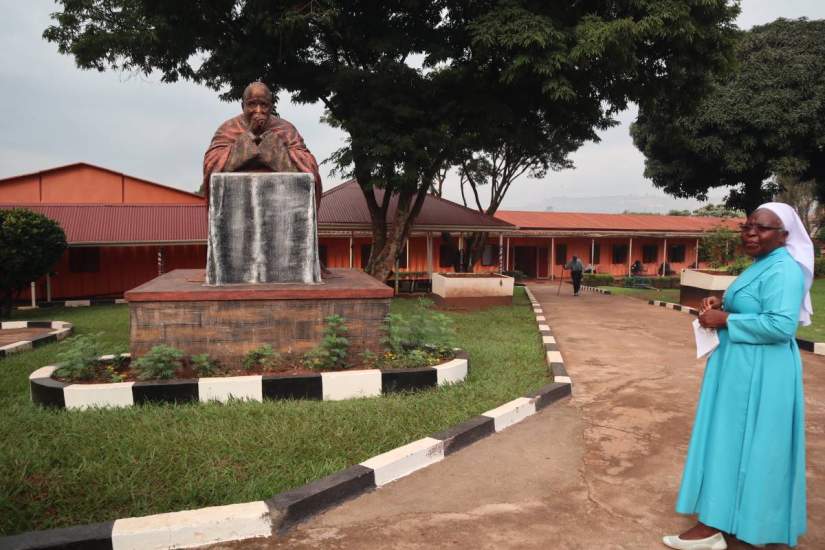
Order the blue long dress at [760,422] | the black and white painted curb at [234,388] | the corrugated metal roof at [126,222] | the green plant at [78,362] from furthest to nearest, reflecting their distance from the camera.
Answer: the corrugated metal roof at [126,222] < the green plant at [78,362] < the black and white painted curb at [234,388] < the blue long dress at [760,422]

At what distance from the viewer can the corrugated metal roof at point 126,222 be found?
15969 mm

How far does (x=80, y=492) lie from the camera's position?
282cm

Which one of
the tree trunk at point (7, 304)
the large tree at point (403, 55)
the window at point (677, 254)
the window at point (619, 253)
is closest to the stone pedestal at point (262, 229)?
the large tree at point (403, 55)

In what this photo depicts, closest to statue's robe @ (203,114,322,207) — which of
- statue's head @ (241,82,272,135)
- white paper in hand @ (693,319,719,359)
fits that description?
statue's head @ (241,82,272,135)

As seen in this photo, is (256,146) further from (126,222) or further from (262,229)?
(126,222)

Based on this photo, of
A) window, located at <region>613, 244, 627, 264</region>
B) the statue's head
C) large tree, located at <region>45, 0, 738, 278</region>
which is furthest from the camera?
window, located at <region>613, 244, 627, 264</region>

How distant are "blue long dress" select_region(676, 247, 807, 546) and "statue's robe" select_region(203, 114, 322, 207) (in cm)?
425

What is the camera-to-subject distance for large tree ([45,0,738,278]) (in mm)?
10133

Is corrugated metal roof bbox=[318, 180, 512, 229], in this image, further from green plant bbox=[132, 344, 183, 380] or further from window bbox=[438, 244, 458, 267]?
green plant bbox=[132, 344, 183, 380]

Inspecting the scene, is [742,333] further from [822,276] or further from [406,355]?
[822,276]

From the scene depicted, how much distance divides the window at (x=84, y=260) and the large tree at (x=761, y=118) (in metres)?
16.5

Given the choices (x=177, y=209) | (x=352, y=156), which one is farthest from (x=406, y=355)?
(x=177, y=209)

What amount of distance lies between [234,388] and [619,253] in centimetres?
2834

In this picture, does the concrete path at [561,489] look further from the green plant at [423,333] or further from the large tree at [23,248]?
the large tree at [23,248]
